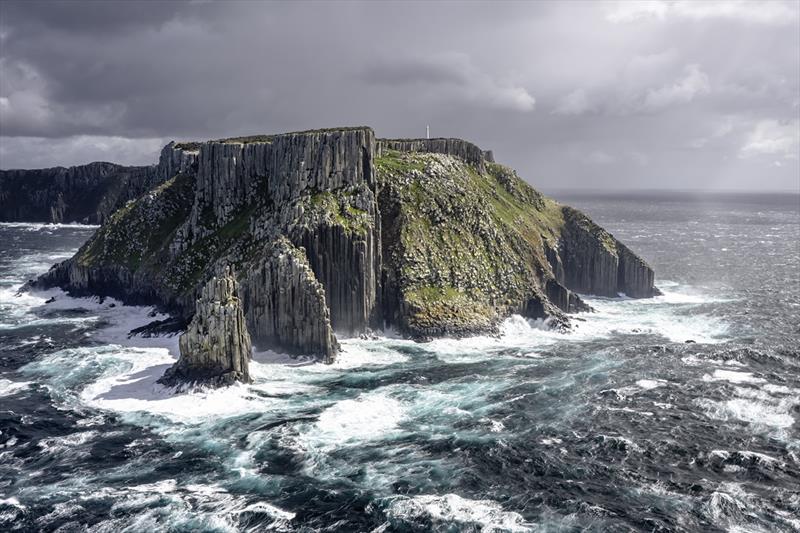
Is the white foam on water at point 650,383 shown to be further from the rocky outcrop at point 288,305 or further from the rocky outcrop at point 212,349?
the rocky outcrop at point 212,349

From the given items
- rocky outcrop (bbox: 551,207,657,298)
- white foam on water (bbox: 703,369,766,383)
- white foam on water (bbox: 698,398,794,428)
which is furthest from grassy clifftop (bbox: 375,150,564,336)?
white foam on water (bbox: 698,398,794,428)

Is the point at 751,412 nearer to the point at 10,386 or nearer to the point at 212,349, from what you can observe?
the point at 212,349

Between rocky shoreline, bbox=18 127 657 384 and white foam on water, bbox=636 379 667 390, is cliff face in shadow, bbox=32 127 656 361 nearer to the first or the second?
rocky shoreline, bbox=18 127 657 384

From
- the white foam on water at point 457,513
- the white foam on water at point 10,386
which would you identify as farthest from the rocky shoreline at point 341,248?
the white foam on water at point 457,513

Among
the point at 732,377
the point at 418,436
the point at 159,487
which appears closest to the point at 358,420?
the point at 418,436

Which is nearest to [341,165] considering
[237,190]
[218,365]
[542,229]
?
[237,190]

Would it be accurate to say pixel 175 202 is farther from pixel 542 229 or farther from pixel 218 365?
pixel 542 229
